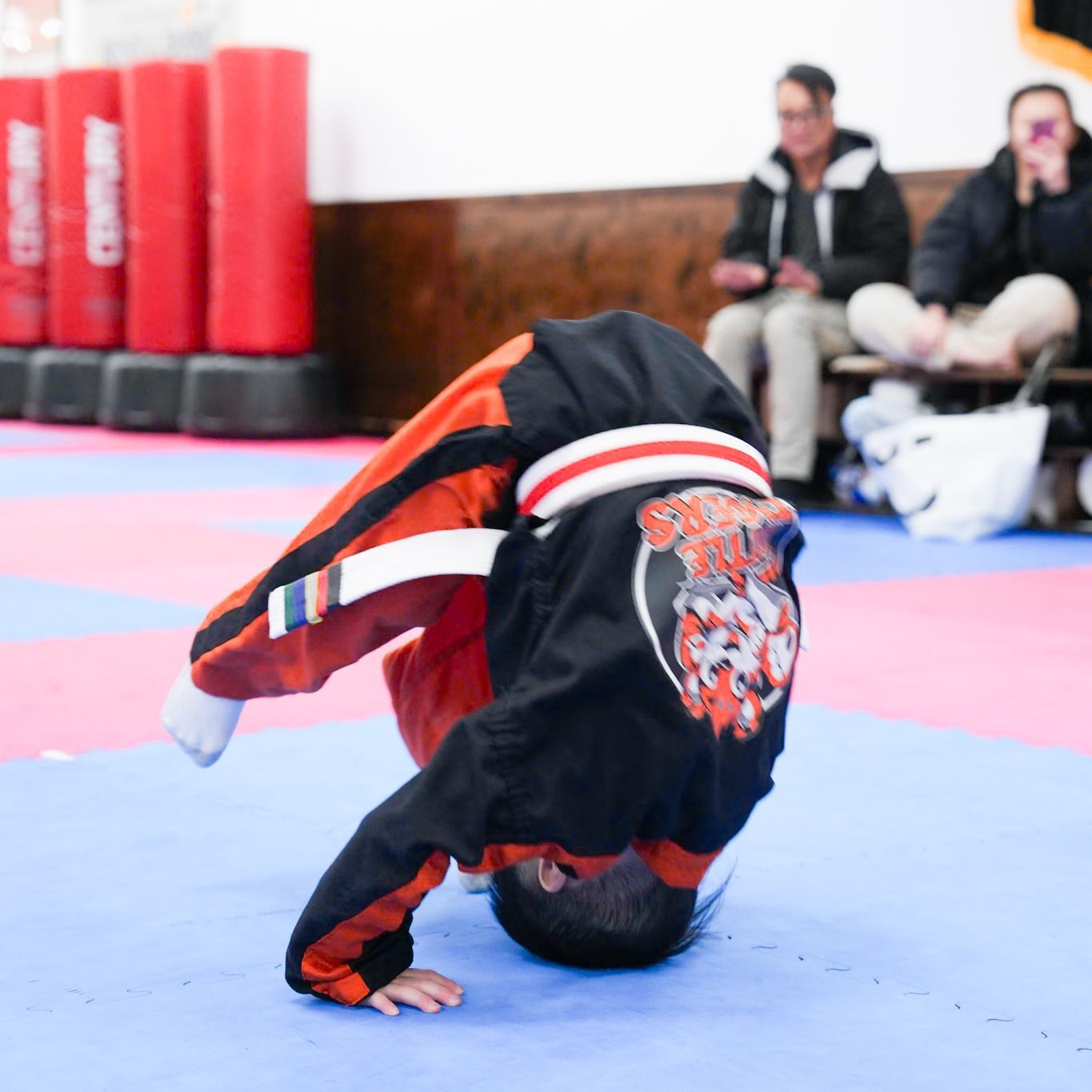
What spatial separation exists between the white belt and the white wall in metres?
4.63

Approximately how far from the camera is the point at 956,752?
2373 millimetres

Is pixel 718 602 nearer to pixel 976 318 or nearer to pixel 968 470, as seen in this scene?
pixel 968 470

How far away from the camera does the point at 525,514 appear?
146 cm

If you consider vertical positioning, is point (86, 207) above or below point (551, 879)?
above

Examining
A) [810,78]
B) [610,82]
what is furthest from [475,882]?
[610,82]

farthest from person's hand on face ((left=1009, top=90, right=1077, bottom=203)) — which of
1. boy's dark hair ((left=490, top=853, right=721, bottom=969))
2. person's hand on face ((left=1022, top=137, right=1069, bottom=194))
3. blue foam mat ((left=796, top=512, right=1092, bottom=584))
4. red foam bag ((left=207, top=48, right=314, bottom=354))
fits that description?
boy's dark hair ((left=490, top=853, right=721, bottom=969))

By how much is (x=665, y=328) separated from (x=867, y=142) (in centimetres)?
438

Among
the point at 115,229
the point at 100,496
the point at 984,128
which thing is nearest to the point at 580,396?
the point at 100,496

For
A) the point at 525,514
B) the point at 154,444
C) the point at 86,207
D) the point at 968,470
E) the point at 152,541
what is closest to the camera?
the point at 525,514

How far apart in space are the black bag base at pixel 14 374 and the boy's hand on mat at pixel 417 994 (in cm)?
823

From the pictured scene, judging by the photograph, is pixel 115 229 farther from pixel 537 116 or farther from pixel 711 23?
pixel 711 23

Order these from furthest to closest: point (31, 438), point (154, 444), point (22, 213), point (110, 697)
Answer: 1. point (22, 213)
2. point (31, 438)
3. point (154, 444)
4. point (110, 697)

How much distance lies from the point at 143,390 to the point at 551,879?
24.0 ft

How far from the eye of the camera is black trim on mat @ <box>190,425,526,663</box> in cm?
143
